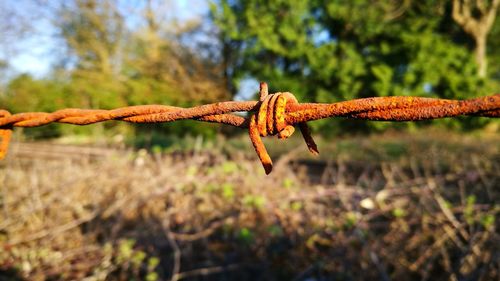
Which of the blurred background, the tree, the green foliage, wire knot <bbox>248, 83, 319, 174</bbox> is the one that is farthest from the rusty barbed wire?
the tree

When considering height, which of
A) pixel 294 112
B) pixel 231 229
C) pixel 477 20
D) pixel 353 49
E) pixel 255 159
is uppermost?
pixel 477 20

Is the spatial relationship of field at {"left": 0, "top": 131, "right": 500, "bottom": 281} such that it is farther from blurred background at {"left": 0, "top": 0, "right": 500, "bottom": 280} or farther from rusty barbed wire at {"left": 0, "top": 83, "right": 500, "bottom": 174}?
rusty barbed wire at {"left": 0, "top": 83, "right": 500, "bottom": 174}

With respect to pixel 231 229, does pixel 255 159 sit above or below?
above

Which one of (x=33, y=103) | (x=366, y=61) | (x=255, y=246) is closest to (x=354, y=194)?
(x=255, y=246)

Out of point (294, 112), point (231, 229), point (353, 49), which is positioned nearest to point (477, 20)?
point (353, 49)

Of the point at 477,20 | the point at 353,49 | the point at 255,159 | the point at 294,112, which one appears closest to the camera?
the point at 294,112

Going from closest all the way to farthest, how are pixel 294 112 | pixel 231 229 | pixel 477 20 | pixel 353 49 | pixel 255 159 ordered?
1. pixel 294 112
2. pixel 231 229
3. pixel 255 159
4. pixel 353 49
5. pixel 477 20

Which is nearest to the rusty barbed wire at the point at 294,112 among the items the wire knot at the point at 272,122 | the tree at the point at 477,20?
the wire knot at the point at 272,122

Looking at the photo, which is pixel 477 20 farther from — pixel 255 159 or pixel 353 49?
pixel 255 159
